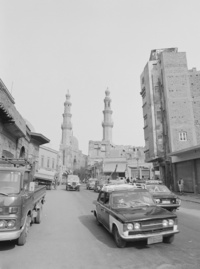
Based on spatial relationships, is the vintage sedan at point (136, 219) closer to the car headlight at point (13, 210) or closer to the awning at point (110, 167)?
the car headlight at point (13, 210)

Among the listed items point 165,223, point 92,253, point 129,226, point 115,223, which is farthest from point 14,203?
point 165,223

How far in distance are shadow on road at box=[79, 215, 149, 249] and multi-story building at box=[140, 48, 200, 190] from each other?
21.9m

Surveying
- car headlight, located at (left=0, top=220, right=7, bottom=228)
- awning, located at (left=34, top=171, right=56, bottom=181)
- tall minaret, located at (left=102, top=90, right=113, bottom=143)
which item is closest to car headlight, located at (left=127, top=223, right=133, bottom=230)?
car headlight, located at (left=0, top=220, right=7, bottom=228)

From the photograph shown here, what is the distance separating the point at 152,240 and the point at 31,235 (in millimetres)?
4017

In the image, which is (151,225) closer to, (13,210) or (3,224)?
(13,210)

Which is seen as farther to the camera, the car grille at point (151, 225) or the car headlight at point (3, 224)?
the car grille at point (151, 225)

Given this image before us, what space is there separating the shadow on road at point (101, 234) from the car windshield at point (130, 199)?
1.02 metres

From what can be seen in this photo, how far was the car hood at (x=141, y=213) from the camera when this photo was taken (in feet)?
17.3

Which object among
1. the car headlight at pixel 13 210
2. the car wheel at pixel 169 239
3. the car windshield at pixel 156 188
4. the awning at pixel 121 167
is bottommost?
the car wheel at pixel 169 239

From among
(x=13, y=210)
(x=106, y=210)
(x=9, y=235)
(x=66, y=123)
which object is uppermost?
(x=66, y=123)

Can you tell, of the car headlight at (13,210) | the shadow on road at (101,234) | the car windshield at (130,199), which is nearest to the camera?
the car headlight at (13,210)

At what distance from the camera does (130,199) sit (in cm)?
664

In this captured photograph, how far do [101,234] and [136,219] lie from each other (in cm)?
221

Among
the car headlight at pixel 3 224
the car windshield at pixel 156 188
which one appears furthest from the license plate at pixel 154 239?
the car windshield at pixel 156 188
